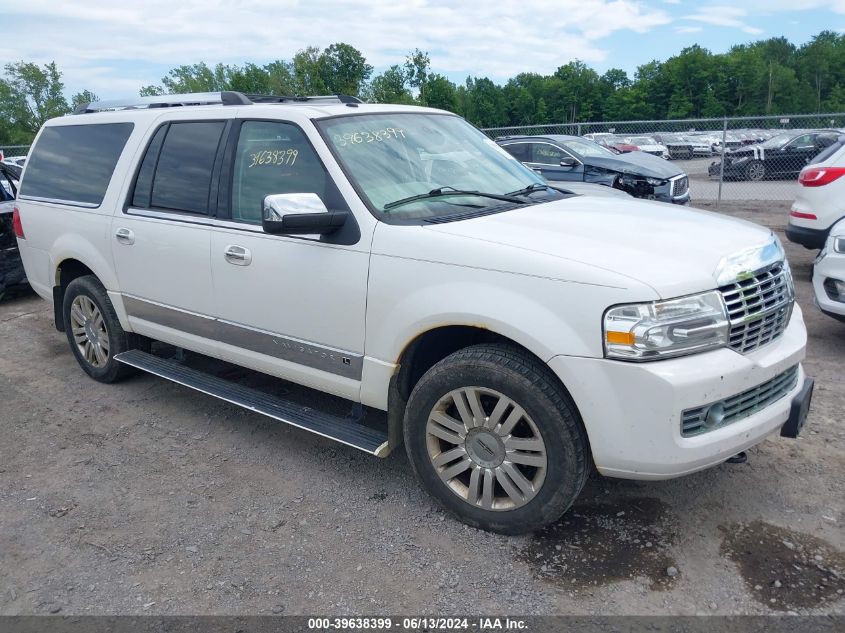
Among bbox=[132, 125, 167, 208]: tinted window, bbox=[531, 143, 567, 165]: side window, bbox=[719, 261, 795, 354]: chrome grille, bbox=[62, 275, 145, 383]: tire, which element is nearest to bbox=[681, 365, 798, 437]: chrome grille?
bbox=[719, 261, 795, 354]: chrome grille

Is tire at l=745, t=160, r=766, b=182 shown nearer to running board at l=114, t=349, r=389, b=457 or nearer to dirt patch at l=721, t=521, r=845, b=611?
dirt patch at l=721, t=521, r=845, b=611

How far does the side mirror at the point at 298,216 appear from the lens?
3.33 meters

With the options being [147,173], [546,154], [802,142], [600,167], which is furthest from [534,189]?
[802,142]

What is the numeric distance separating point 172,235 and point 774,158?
18048 mm

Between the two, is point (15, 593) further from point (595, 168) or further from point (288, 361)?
point (595, 168)

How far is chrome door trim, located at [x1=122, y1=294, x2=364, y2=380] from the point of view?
3637 mm

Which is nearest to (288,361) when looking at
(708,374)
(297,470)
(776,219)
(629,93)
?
(297,470)

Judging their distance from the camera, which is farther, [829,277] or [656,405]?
[829,277]

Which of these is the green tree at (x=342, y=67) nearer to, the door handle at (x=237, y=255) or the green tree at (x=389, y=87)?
the green tree at (x=389, y=87)

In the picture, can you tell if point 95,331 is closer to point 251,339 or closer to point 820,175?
point 251,339

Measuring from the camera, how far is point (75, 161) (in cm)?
528

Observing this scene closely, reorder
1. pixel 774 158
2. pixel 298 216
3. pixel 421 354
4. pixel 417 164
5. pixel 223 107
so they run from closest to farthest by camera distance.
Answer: pixel 298 216 < pixel 421 354 < pixel 417 164 < pixel 223 107 < pixel 774 158

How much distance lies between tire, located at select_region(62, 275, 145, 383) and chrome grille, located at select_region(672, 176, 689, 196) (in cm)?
903

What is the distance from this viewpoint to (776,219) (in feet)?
42.4
